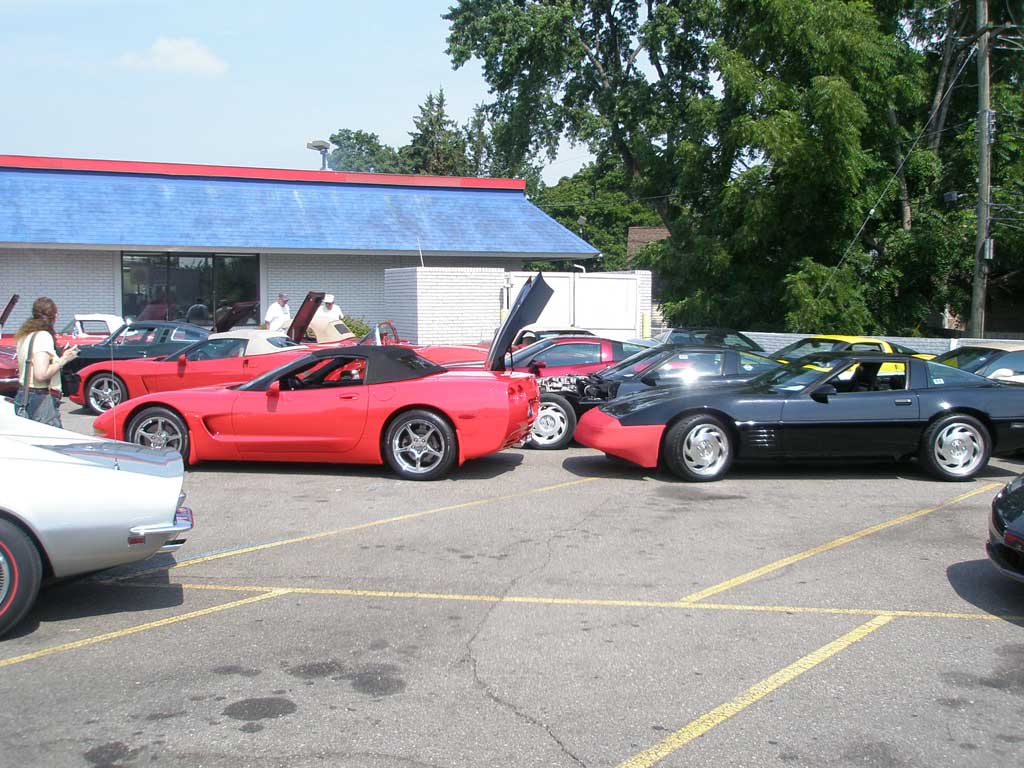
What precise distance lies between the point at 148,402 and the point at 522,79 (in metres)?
30.4

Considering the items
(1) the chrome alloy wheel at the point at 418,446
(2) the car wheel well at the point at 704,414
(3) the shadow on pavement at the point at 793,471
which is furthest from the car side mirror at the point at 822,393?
(1) the chrome alloy wheel at the point at 418,446

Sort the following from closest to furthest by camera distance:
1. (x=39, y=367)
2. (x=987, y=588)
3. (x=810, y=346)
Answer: (x=987, y=588) → (x=39, y=367) → (x=810, y=346)

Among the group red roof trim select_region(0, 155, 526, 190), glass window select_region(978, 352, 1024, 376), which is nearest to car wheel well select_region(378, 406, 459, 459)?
glass window select_region(978, 352, 1024, 376)

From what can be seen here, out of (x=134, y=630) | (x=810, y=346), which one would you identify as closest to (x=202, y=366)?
(x=134, y=630)

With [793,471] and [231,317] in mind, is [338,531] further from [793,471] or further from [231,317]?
[231,317]

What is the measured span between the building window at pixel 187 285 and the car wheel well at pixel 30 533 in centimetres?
1958

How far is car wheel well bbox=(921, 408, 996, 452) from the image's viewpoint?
31.8ft

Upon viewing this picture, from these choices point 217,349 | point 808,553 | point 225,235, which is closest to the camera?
point 808,553

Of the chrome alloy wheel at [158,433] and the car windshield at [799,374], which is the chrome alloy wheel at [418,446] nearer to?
the chrome alloy wheel at [158,433]

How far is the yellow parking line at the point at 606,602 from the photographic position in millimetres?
5527

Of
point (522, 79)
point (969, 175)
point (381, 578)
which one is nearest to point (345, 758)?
point (381, 578)

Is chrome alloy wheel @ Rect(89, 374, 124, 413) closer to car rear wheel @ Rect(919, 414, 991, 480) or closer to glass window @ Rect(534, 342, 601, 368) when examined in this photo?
glass window @ Rect(534, 342, 601, 368)

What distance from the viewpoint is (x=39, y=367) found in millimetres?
8805

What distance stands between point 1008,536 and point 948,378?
4.77 meters
